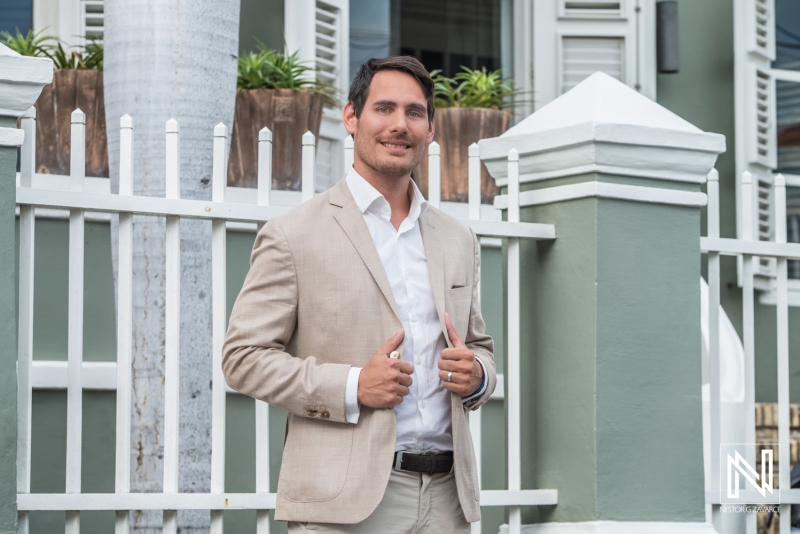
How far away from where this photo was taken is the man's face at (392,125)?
104 inches

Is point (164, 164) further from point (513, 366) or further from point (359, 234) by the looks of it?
point (513, 366)

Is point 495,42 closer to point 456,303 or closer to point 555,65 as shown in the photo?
point 555,65

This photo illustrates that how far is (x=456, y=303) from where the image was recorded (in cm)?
275

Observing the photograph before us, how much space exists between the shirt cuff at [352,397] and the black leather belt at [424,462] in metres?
0.13

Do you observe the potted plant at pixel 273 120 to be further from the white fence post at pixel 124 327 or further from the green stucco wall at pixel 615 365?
the white fence post at pixel 124 327

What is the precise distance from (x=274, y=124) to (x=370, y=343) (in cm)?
309

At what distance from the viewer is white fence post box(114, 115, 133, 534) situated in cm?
306

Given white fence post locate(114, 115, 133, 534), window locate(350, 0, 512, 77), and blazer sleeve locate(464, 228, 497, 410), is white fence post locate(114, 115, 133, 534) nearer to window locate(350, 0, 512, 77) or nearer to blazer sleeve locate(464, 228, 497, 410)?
blazer sleeve locate(464, 228, 497, 410)

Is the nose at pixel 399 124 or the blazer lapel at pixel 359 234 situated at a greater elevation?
the nose at pixel 399 124

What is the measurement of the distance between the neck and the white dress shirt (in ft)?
Result: 0.05

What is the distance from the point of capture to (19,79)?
287 centimetres

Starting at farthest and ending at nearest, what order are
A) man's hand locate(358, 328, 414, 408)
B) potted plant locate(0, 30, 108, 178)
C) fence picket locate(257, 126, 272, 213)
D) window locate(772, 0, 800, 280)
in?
1. window locate(772, 0, 800, 280)
2. potted plant locate(0, 30, 108, 178)
3. fence picket locate(257, 126, 272, 213)
4. man's hand locate(358, 328, 414, 408)

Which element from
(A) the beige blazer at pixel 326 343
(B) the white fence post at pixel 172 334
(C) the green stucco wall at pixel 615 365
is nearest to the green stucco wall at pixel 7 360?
(B) the white fence post at pixel 172 334

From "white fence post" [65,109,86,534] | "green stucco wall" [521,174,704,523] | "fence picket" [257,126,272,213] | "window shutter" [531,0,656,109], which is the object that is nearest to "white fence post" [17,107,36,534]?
"white fence post" [65,109,86,534]
